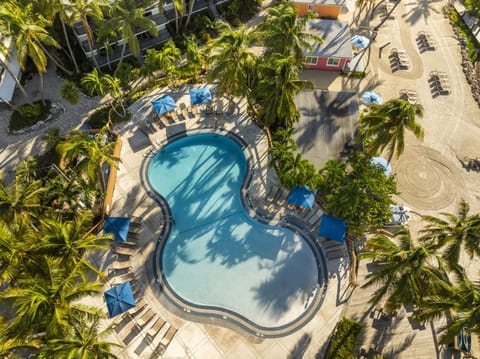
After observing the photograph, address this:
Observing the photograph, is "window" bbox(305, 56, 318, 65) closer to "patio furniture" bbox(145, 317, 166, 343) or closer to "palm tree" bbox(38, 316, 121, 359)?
"patio furniture" bbox(145, 317, 166, 343)

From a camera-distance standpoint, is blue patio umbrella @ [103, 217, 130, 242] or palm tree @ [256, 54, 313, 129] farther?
palm tree @ [256, 54, 313, 129]

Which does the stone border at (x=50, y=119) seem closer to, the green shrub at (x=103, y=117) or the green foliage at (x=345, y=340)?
the green shrub at (x=103, y=117)

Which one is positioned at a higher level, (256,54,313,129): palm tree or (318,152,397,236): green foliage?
(256,54,313,129): palm tree

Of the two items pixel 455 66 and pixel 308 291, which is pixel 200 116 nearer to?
pixel 308 291

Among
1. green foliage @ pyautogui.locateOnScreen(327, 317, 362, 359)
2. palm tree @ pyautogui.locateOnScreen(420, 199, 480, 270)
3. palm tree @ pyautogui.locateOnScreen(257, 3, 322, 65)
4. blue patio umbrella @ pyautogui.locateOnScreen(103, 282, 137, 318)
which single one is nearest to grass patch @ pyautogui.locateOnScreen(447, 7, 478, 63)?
palm tree @ pyautogui.locateOnScreen(257, 3, 322, 65)

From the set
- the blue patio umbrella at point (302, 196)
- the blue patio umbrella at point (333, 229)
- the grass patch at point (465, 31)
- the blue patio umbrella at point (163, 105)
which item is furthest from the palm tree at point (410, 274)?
the grass patch at point (465, 31)
